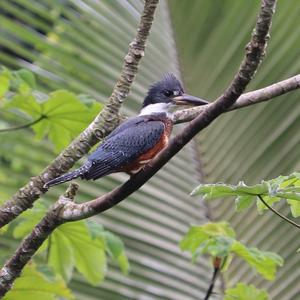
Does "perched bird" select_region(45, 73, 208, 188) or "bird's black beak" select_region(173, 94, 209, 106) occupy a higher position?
"bird's black beak" select_region(173, 94, 209, 106)

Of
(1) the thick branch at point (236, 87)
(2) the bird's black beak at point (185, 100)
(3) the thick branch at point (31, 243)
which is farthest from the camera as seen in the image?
(2) the bird's black beak at point (185, 100)

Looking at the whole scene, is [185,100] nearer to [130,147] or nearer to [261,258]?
[130,147]

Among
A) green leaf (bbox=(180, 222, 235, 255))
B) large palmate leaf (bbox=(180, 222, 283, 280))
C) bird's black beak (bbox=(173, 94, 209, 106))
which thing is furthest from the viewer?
bird's black beak (bbox=(173, 94, 209, 106))

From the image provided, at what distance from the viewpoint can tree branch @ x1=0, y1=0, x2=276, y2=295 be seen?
4.36 ft

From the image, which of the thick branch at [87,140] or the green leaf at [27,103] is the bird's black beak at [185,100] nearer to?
the green leaf at [27,103]

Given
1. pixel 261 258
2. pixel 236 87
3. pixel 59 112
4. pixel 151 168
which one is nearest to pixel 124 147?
pixel 59 112

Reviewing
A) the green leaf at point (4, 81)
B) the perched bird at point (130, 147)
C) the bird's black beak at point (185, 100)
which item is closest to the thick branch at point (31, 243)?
the perched bird at point (130, 147)

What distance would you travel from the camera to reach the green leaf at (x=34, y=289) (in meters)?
1.96

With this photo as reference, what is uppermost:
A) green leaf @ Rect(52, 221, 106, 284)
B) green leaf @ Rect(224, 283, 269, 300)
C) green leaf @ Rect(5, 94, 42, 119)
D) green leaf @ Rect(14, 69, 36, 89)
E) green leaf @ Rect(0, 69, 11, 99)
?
green leaf @ Rect(14, 69, 36, 89)

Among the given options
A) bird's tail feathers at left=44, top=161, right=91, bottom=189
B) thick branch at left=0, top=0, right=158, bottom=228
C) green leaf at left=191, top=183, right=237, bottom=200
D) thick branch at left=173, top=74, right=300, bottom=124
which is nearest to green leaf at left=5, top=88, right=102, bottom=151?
bird's tail feathers at left=44, top=161, right=91, bottom=189

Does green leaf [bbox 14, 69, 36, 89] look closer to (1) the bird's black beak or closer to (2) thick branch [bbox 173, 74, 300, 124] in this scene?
(1) the bird's black beak

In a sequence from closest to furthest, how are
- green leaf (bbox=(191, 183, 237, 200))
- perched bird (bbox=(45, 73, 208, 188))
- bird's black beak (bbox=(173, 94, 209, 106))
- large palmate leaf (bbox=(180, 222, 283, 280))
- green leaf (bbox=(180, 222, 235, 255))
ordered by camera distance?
green leaf (bbox=(191, 183, 237, 200)) < perched bird (bbox=(45, 73, 208, 188)) < large palmate leaf (bbox=(180, 222, 283, 280)) < green leaf (bbox=(180, 222, 235, 255)) < bird's black beak (bbox=(173, 94, 209, 106))

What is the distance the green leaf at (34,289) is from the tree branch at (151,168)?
0.33 meters

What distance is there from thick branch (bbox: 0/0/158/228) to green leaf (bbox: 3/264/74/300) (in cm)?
32
